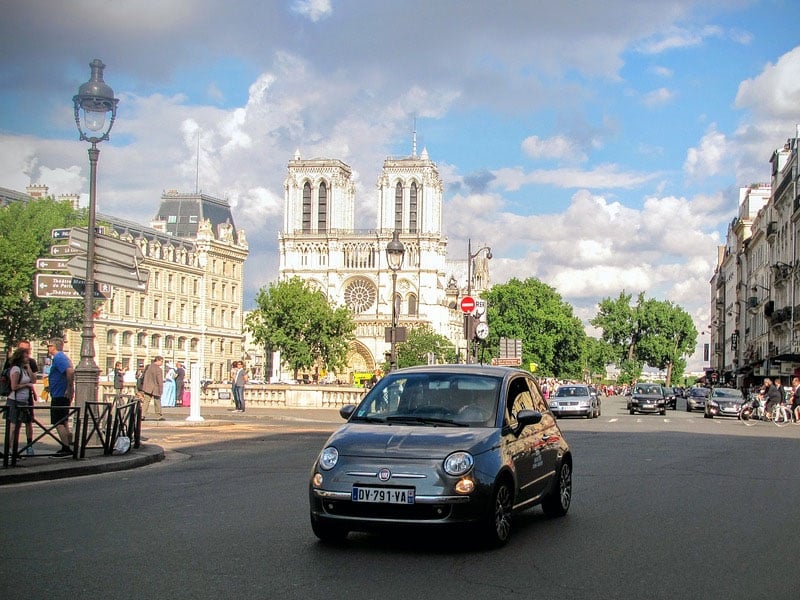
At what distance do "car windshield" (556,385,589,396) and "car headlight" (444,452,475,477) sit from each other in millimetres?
38002

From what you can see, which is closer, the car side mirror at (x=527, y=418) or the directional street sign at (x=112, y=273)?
the car side mirror at (x=527, y=418)

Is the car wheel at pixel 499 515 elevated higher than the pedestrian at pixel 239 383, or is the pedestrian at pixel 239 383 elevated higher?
the pedestrian at pixel 239 383

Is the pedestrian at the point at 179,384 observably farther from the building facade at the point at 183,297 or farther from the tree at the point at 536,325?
the tree at the point at 536,325

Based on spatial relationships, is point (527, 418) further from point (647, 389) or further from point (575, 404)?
point (647, 389)

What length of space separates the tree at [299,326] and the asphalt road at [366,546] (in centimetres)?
8741

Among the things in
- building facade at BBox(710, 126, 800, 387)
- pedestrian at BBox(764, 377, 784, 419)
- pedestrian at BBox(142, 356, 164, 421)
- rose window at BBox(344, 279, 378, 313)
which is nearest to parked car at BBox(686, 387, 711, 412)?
building facade at BBox(710, 126, 800, 387)

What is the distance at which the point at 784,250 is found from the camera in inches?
2982

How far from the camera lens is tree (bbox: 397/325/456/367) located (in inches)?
4774

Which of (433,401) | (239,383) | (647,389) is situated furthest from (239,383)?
(433,401)

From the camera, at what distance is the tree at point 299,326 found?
103m

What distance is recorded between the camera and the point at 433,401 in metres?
9.49

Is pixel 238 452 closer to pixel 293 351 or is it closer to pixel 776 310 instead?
pixel 776 310

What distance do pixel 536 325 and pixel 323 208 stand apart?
3626 centimetres

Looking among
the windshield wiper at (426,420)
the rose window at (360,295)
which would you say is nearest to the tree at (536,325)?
the rose window at (360,295)
